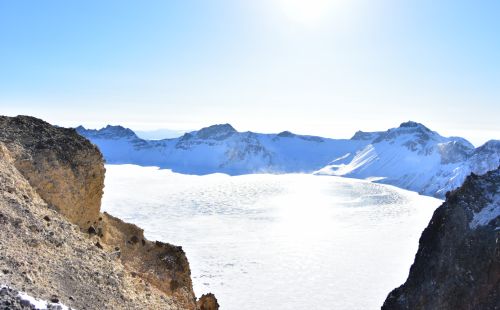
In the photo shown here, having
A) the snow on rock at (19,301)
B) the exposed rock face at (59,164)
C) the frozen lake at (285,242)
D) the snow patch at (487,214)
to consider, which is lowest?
the frozen lake at (285,242)

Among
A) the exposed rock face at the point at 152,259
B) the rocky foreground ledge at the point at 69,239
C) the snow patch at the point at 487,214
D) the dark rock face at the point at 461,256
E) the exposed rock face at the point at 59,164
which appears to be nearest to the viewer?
the rocky foreground ledge at the point at 69,239

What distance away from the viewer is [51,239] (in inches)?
643

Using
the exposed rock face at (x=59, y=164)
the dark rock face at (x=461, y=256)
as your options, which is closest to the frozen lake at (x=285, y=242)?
the exposed rock face at (x=59, y=164)

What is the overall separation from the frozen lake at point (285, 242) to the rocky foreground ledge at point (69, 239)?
3013cm

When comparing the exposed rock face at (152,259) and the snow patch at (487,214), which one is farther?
the exposed rock face at (152,259)

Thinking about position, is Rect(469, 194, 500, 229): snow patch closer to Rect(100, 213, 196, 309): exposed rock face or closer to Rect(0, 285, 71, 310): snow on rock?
Rect(100, 213, 196, 309): exposed rock face

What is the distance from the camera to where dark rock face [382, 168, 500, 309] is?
16797 mm

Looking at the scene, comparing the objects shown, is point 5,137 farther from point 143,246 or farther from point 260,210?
point 260,210

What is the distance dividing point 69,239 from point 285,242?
3024 inches

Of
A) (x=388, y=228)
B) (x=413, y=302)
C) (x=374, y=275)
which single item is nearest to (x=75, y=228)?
(x=413, y=302)

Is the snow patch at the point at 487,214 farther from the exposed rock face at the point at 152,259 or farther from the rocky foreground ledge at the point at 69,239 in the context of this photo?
the exposed rock face at the point at 152,259

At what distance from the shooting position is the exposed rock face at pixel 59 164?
21031 millimetres

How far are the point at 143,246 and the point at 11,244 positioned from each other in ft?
39.4

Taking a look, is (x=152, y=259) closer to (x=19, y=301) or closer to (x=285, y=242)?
(x=19, y=301)
